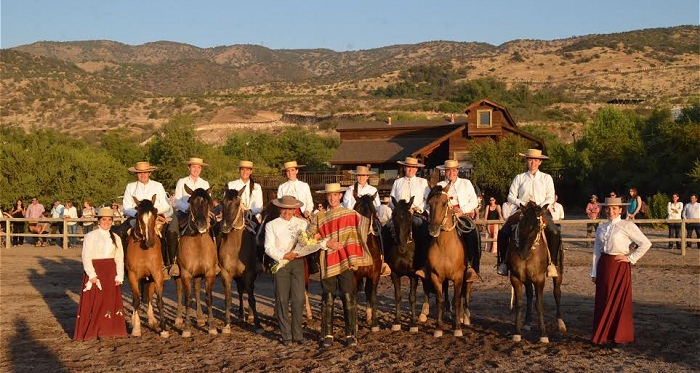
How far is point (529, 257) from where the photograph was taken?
11.0 m

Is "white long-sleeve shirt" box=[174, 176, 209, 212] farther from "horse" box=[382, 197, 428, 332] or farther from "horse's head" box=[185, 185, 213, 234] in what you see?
"horse" box=[382, 197, 428, 332]

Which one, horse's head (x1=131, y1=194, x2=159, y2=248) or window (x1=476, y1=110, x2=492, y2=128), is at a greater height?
window (x1=476, y1=110, x2=492, y2=128)

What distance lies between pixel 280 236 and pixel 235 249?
45.1 inches

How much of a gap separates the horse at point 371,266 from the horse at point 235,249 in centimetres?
161

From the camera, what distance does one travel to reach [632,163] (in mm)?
41031

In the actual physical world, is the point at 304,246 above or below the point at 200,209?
below

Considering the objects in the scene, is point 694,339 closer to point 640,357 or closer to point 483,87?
point 640,357

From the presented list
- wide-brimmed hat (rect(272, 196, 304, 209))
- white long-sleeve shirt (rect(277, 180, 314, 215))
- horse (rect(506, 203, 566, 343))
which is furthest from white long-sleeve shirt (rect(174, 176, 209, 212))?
horse (rect(506, 203, 566, 343))

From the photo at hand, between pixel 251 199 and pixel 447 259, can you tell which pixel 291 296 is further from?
pixel 251 199

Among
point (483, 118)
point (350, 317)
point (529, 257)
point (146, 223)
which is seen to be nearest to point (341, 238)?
point (350, 317)

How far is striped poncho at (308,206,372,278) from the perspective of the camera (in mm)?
10820

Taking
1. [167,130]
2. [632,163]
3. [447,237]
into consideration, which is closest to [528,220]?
[447,237]

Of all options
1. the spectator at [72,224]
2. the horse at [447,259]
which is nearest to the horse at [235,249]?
the horse at [447,259]

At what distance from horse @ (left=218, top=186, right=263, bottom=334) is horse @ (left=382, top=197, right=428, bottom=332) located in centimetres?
199
